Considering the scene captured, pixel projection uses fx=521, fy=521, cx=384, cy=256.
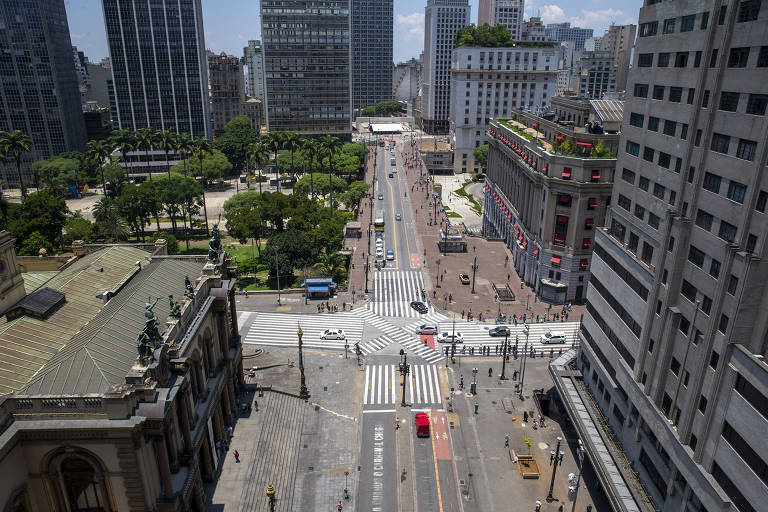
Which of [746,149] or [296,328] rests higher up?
[746,149]

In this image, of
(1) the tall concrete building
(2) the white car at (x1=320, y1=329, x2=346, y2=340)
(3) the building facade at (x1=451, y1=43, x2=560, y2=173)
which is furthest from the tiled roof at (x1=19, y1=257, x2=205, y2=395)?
(3) the building facade at (x1=451, y1=43, x2=560, y2=173)

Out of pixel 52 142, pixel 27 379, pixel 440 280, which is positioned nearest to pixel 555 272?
pixel 440 280

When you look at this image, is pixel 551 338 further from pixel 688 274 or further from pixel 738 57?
pixel 738 57

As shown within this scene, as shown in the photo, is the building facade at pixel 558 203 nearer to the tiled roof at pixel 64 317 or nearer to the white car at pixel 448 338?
the white car at pixel 448 338

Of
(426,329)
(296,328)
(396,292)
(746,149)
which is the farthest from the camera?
(396,292)

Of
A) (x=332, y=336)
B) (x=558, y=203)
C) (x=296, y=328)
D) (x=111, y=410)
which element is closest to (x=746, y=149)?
(x=111, y=410)
